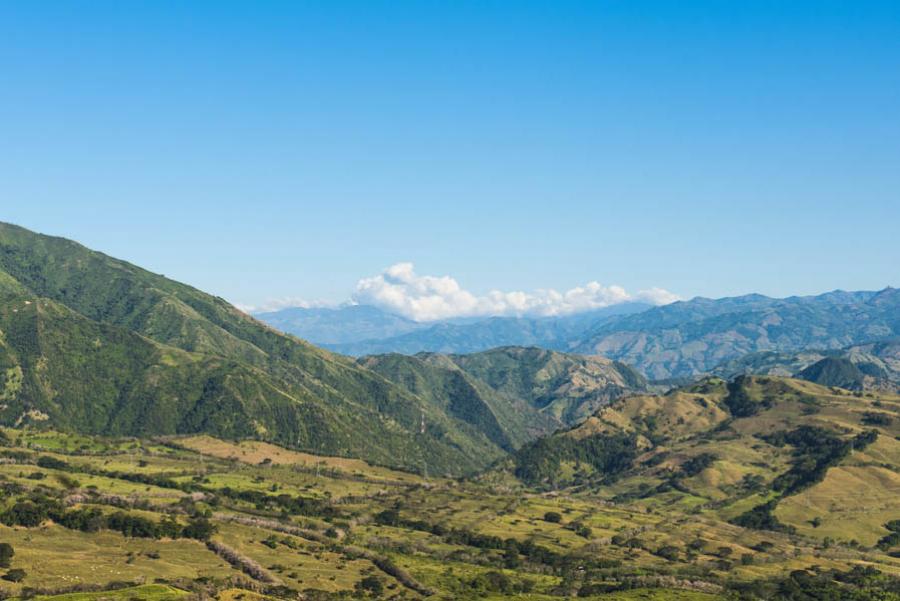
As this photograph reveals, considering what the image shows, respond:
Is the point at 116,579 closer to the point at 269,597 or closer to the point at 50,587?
the point at 50,587

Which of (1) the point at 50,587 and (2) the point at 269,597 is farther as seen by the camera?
(2) the point at 269,597

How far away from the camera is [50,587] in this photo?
17800 cm

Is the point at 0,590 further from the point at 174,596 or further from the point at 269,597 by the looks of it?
the point at 269,597

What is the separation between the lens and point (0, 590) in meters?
168

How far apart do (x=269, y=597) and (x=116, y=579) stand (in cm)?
3724

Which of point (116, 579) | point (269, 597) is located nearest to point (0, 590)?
point (116, 579)

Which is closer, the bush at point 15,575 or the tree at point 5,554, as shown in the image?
the bush at point 15,575

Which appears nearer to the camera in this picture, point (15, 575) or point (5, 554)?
point (15, 575)

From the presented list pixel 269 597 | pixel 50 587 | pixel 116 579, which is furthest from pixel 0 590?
pixel 269 597

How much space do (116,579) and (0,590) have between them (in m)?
29.3

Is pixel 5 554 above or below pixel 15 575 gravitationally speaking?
above

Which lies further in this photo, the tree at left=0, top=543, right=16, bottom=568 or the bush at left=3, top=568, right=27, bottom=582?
the tree at left=0, top=543, right=16, bottom=568

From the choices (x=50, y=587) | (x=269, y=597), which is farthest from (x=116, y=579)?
(x=269, y=597)

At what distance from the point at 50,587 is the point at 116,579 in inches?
701
